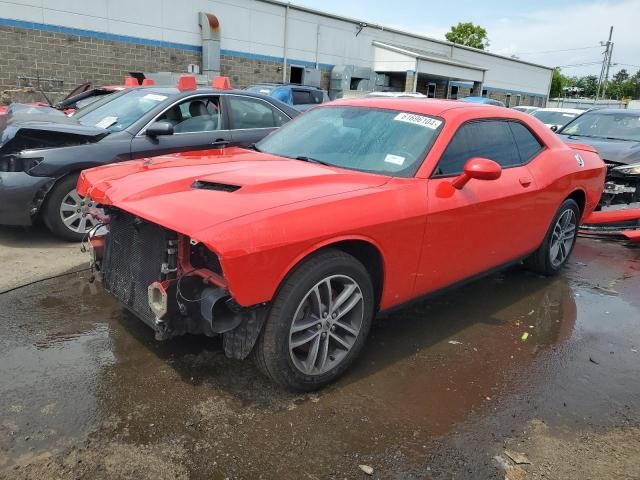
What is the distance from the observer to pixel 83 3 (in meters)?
17.6

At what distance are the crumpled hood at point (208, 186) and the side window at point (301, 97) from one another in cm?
974

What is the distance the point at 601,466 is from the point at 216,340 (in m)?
2.30


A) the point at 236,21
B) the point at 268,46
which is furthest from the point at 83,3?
the point at 268,46

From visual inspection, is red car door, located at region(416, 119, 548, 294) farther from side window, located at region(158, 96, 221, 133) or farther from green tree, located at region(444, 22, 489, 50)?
green tree, located at region(444, 22, 489, 50)

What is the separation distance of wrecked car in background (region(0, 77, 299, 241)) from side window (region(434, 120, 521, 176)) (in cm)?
303

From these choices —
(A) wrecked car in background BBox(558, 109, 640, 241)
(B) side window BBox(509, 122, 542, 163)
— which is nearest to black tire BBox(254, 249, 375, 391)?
(B) side window BBox(509, 122, 542, 163)

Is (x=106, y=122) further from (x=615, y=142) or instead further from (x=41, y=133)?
(x=615, y=142)

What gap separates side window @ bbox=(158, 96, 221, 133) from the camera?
5.93 meters

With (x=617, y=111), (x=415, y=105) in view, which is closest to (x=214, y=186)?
(x=415, y=105)

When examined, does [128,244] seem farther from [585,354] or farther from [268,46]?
[268,46]

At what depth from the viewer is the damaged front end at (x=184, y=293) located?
267cm

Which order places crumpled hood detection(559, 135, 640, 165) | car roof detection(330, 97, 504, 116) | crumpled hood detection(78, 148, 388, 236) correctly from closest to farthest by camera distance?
crumpled hood detection(78, 148, 388, 236)
car roof detection(330, 97, 504, 116)
crumpled hood detection(559, 135, 640, 165)

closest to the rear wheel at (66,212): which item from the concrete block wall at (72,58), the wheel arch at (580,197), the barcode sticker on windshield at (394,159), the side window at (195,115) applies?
the side window at (195,115)

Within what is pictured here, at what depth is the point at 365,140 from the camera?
3.66 metres
